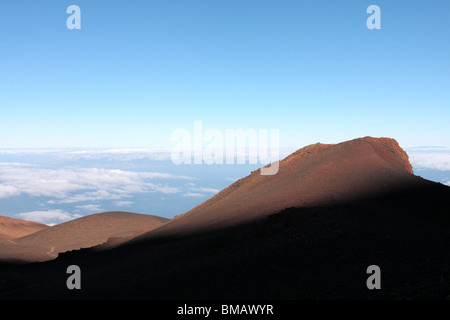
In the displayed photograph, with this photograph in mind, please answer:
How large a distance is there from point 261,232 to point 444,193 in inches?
591

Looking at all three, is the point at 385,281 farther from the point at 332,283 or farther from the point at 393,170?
the point at 393,170

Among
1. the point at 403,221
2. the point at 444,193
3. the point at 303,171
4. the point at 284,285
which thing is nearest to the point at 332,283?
the point at 284,285

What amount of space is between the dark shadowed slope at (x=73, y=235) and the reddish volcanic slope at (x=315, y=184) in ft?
50.9

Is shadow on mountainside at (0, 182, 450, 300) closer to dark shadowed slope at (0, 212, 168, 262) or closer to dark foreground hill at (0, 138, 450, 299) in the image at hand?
dark foreground hill at (0, 138, 450, 299)

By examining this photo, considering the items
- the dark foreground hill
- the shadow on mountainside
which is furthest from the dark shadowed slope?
the shadow on mountainside

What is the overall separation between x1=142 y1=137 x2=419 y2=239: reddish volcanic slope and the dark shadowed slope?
15.5 m

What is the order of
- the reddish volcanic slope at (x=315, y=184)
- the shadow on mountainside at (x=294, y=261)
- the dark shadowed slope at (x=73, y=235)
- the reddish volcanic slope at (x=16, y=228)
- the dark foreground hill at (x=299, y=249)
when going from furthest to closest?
1. the reddish volcanic slope at (x=16, y=228)
2. the dark shadowed slope at (x=73, y=235)
3. the reddish volcanic slope at (x=315, y=184)
4. the dark foreground hill at (x=299, y=249)
5. the shadow on mountainside at (x=294, y=261)

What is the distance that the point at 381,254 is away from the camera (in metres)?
13.8

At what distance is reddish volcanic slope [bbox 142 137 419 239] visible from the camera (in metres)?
24.7

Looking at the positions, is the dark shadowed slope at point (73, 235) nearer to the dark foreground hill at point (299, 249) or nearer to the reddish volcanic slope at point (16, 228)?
the reddish volcanic slope at point (16, 228)

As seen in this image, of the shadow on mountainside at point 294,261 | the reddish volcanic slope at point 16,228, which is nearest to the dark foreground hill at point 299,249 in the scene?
the shadow on mountainside at point 294,261

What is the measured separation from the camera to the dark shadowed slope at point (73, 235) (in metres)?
40.5

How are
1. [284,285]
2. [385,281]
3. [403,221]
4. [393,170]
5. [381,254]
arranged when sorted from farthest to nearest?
[393,170]
[403,221]
[381,254]
[284,285]
[385,281]
